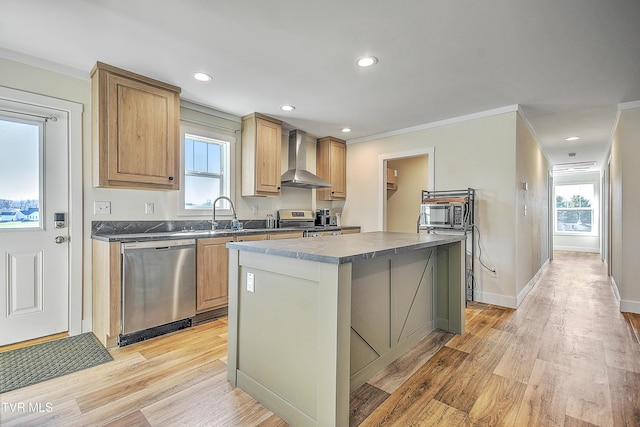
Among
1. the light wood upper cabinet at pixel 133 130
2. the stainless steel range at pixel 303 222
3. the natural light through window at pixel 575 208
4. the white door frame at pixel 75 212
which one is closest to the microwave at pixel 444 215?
the stainless steel range at pixel 303 222

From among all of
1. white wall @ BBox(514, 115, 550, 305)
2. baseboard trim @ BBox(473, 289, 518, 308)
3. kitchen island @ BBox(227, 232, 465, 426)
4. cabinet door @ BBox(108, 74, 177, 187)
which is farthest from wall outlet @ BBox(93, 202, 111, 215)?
white wall @ BBox(514, 115, 550, 305)

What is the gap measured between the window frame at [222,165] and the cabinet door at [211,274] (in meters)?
0.70

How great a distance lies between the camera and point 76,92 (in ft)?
9.30

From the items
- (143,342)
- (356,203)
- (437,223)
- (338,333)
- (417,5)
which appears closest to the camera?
(338,333)

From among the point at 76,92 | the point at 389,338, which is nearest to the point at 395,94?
the point at 389,338

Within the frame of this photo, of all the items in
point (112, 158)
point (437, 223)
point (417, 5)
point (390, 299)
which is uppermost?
point (417, 5)

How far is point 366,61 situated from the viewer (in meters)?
2.62

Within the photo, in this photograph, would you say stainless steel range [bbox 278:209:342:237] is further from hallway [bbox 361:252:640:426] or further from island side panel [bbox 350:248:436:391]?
hallway [bbox 361:252:640:426]

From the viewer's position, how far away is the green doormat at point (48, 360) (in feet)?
6.77

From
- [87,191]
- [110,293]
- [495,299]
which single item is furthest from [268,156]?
[495,299]

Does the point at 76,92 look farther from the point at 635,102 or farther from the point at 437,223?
the point at 635,102

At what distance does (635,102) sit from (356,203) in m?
3.68

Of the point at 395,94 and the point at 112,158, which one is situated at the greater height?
the point at 395,94

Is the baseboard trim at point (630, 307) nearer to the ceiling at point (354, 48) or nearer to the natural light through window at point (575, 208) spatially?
the ceiling at point (354, 48)
